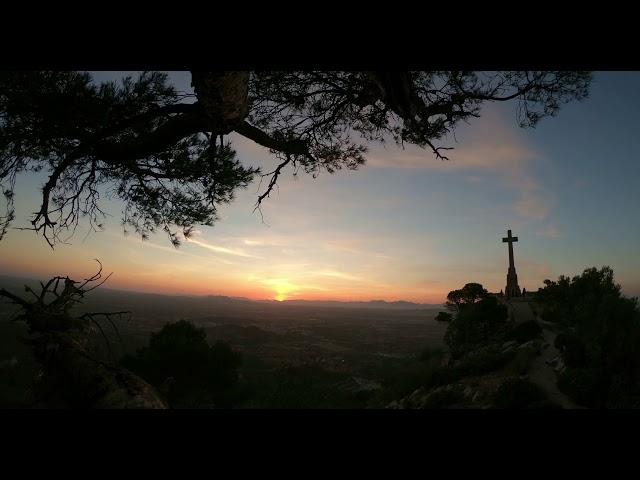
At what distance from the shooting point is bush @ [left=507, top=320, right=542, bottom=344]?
15.4 meters

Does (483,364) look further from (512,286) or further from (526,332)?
(512,286)

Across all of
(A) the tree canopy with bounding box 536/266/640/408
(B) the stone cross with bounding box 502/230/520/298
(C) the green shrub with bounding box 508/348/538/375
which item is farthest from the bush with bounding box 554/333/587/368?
(B) the stone cross with bounding box 502/230/520/298

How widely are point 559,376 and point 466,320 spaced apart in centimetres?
887

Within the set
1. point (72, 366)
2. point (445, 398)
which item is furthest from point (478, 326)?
point (72, 366)

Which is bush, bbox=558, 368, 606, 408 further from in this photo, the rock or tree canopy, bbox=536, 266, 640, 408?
the rock

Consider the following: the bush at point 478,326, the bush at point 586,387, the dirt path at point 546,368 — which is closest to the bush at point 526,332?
the dirt path at point 546,368

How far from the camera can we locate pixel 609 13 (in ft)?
3.03

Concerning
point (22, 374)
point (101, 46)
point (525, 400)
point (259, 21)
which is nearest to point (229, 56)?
point (259, 21)

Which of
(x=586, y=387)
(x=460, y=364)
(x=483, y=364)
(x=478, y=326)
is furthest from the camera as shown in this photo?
(x=478, y=326)

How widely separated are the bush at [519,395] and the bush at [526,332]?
602 centimetres

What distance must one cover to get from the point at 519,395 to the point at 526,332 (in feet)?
24.6

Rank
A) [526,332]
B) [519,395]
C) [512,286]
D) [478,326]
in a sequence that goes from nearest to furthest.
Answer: [519,395] → [526,332] → [478,326] → [512,286]

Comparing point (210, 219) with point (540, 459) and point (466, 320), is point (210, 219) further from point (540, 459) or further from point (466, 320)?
point (466, 320)

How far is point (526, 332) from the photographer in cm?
1575
